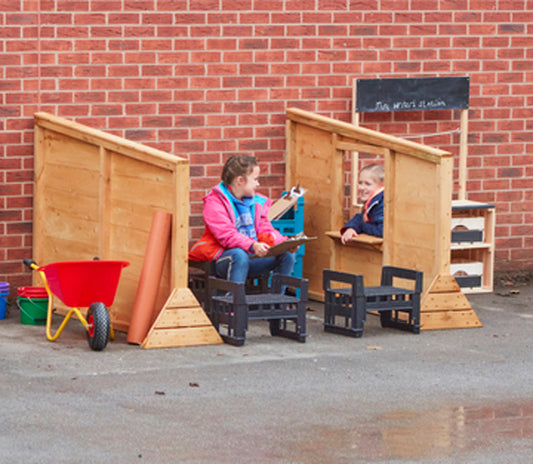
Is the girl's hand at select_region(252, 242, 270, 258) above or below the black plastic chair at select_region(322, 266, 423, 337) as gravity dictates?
above

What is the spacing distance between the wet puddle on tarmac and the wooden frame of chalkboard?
182 inches

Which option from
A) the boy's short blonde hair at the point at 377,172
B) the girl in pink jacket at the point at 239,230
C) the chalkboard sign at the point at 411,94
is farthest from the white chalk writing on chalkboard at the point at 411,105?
the girl in pink jacket at the point at 239,230

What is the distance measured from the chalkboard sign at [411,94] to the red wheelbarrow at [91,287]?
3.60m

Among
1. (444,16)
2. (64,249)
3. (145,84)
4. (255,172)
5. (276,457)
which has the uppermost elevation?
(444,16)

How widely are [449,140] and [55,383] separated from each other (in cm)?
575

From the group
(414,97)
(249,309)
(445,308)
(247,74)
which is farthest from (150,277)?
(414,97)

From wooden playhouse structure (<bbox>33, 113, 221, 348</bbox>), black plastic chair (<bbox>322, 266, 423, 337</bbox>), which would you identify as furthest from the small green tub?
black plastic chair (<bbox>322, 266, 423, 337</bbox>)

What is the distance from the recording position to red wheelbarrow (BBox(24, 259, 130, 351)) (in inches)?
349

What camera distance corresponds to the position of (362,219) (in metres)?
10.9

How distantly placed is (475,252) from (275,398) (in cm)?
465

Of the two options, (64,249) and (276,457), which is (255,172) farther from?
(276,457)

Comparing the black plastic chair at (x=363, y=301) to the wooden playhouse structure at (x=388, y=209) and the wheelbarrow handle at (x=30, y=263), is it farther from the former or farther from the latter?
the wheelbarrow handle at (x=30, y=263)

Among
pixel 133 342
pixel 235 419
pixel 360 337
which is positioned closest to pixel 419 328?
pixel 360 337

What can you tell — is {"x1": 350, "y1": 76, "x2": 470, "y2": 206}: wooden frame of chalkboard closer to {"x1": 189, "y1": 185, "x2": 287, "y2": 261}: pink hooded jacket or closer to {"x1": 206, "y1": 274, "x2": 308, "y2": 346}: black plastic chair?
{"x1": 189, "y1": 185, "x2": 287, "y2": 261}: pink hooded jacket
